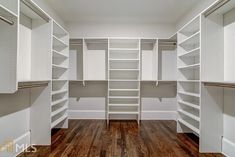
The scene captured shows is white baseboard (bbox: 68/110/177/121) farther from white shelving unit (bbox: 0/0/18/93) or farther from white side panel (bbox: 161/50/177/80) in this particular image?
white shelving unit (bbox: 0/0/18/93)

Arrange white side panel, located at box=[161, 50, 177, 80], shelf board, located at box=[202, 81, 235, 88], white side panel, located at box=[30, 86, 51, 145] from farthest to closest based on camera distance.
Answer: white side panel, located at box=[161, 50, 177, 80] → white side panel, located at box=[30, 86, 51, 145] → shelf board, located at box=[202, 81, 235, 88]

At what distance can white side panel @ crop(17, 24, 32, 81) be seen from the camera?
7.68 ft

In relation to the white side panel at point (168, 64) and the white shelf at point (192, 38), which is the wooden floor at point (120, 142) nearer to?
the white side panel at point (168, 64)

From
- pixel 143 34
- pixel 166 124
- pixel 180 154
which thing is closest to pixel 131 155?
pixel 180 154

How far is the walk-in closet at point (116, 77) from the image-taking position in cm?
221

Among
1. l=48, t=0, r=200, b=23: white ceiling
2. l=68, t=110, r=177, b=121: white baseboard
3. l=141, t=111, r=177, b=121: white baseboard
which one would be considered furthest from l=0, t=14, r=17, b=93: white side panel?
l=141, t=111, r=177, b=121: white baseboard

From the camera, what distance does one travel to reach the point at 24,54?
2445 mm

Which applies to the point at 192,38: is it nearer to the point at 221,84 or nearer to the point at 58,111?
the point at 221,84

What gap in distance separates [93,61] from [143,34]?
1.38 metres

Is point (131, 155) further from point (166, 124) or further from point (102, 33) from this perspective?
point (102, 33)

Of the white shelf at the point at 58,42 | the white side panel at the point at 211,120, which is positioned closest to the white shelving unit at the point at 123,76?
the white shelf at the point at 58,42

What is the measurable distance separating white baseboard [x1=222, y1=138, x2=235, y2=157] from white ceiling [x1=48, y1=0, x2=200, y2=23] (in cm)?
232

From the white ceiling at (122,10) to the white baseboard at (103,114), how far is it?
7.15ft

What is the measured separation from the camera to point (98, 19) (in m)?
4.20
